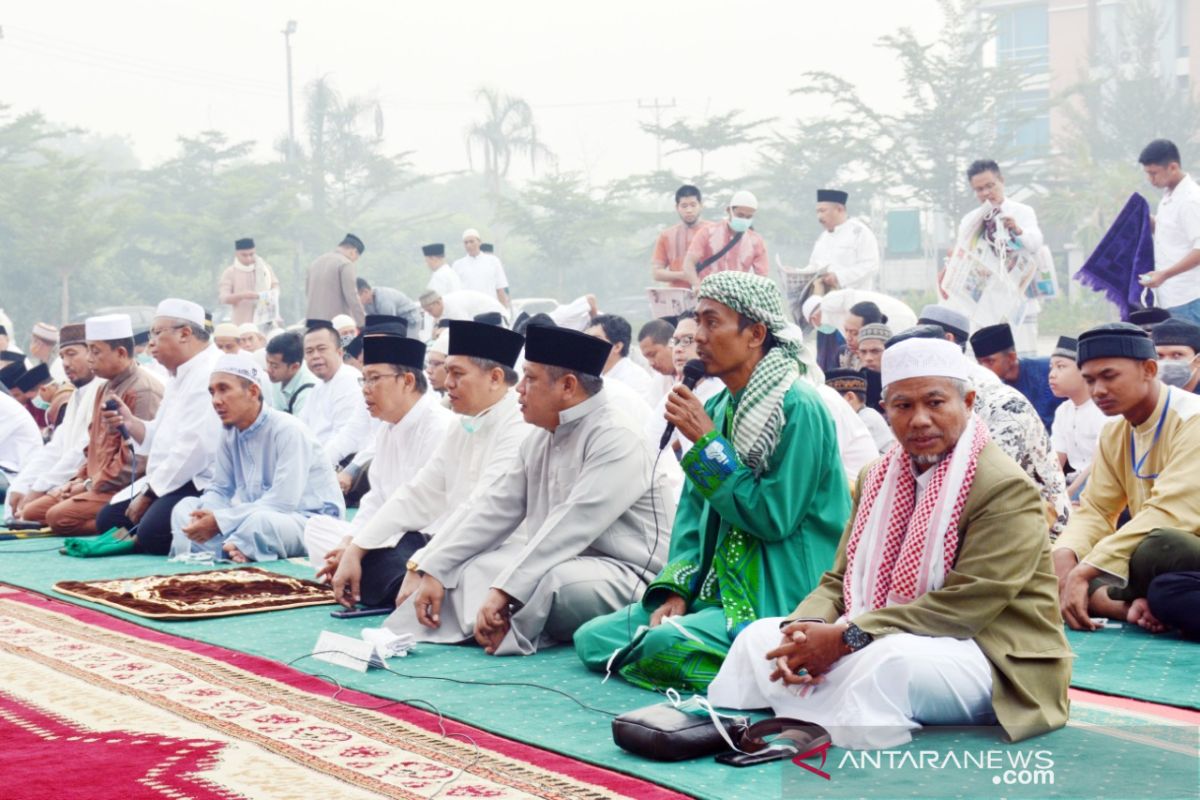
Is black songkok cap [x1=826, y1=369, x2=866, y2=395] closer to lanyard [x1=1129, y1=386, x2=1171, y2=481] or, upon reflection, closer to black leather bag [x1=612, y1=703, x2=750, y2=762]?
lanyard [x1=1129, y1=386, x2=1171, y2=481]

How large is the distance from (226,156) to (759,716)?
33427 millimetres

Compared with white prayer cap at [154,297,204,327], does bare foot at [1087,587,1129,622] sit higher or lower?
lower

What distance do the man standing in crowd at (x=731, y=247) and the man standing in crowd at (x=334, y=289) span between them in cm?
363

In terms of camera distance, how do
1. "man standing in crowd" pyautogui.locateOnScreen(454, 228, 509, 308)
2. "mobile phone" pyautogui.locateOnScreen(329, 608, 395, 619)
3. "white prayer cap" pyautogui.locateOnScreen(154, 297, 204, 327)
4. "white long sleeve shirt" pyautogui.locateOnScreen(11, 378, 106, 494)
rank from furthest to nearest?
"man standing in crowd" pyautogui.locateOnScreen(454, 228, 509, 308)
"white long sleeve shirt" pyautogui.locateOnScreen(11, 378, 106, 494)
"white prayer cap" pyautogui.locateOnScreen(154, 297, 204, 327)
"mobile phone" pyautogui.locateOnScreen(329, 608, 395, 619)

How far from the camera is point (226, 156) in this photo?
35000 mm

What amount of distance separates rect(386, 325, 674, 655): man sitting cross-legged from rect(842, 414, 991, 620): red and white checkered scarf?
1235mm

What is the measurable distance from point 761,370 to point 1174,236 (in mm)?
4986

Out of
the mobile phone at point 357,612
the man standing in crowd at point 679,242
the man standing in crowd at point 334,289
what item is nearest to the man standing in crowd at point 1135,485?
the mobile phone at point 357,612

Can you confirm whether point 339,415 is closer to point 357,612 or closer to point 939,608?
point 357,612

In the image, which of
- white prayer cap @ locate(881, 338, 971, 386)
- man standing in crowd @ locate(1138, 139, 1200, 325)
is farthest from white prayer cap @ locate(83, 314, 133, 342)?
man standing in crowd @ locate(1138, 139, 1200, 325)

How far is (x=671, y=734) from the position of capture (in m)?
3.29

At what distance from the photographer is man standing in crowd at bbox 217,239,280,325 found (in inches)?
544

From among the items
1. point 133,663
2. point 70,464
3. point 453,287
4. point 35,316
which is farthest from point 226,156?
point 133,663

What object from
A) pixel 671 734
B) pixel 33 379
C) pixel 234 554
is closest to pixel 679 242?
pixel 234 554
